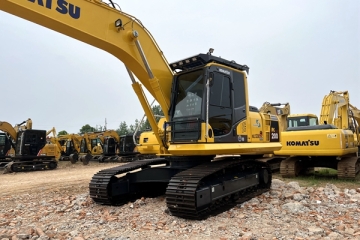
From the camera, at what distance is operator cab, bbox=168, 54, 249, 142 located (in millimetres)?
5449

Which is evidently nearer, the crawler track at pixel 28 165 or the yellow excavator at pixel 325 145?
the yellow excavator at pixel 325 145

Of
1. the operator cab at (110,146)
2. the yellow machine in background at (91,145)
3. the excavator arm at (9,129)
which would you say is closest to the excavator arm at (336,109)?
the operator cab at (110,146)

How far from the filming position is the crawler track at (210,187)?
4691 millimetres

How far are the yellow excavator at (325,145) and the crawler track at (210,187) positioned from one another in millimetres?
3261

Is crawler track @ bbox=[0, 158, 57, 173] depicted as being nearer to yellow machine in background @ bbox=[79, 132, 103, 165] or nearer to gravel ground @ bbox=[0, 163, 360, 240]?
yellow machine in background @ bbox=[79, 132, 103, 165]

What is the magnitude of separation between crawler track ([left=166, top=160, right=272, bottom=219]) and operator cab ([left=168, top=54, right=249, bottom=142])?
600 mm

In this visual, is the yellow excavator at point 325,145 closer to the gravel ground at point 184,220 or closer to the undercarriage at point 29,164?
the gravel ground at point 184,220

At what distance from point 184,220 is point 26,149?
50.6 feet

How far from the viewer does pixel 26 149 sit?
1738cm

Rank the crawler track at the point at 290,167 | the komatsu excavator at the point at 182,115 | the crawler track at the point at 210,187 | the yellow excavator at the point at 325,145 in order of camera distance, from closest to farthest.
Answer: the crawler track at the point at 210,187
the komatsu excavator at the point at 182,115
the yellow excavator at the point at 325,145
the crawler track at the point at 290,167

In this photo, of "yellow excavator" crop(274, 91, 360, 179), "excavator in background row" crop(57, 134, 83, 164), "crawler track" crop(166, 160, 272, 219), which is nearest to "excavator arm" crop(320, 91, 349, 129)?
"yellow excavator" crop(274, 91, 360, 179)

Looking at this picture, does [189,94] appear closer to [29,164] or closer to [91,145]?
[29,164]

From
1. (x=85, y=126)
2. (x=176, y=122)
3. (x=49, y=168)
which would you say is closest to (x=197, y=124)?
(x=176, y=122)

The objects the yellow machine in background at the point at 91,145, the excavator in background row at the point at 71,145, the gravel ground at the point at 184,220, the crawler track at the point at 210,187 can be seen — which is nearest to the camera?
the gravel ground at the point at 184,220
